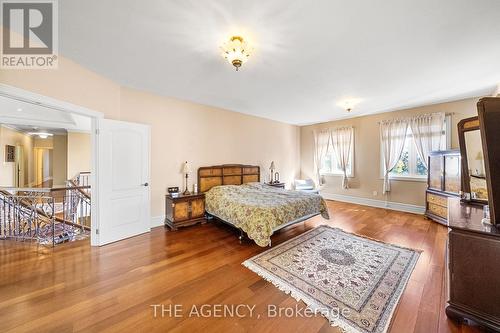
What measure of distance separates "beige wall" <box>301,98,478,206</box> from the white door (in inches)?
226

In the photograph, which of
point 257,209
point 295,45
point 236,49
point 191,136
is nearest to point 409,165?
point 257,209

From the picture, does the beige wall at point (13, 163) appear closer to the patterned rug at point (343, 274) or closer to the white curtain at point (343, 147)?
the patterned rug at point (343, 274)

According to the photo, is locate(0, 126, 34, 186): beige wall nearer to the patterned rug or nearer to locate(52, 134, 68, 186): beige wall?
locate(52, 134, 68, 186): beige wall

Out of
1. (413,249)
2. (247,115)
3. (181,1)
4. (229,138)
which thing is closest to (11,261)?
(181,1)

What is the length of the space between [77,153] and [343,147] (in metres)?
9.38

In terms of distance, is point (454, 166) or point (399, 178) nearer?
point (454, 166)

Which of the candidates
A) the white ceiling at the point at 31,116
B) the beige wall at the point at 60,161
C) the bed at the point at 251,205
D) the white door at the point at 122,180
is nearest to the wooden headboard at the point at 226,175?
the bed at the point at 251,205

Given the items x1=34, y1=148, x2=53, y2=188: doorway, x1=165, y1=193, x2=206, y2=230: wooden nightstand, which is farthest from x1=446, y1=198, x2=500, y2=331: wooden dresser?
x1=34, y1=148, x2=53, y2=188: doorway

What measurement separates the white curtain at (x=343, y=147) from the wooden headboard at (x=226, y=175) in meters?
2.80

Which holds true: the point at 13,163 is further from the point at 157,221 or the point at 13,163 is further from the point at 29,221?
the point at 157,221

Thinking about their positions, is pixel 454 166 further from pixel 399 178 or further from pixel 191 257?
pixel 191 257

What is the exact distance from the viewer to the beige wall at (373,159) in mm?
4336

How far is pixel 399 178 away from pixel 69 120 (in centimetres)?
952

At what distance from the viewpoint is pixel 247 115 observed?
5.66 metres
